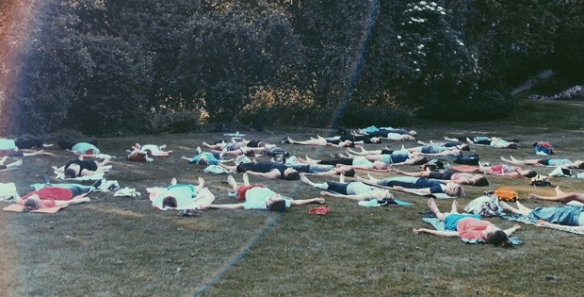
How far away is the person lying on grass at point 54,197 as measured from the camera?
7.73 metres

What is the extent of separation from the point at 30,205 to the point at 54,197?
1.82 ft

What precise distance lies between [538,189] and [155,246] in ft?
21.5

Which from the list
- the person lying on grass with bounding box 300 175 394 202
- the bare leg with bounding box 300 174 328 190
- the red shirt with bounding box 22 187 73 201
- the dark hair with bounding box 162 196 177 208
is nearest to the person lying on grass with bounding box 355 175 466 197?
the person lying on grass with bounding box 300 175 394 202

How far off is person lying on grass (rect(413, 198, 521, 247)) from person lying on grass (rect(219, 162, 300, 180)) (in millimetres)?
3604

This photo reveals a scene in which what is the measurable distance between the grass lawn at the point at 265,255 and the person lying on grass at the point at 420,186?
0.19 m

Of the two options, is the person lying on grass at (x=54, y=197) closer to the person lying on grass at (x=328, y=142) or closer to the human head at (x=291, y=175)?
the human head at (x=291, y=175)

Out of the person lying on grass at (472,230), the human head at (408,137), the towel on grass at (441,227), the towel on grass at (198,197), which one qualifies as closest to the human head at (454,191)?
the person lying on grass at (472,230)

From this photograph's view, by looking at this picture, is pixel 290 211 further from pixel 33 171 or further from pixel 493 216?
pixel 33 171

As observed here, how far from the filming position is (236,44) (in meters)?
21.1

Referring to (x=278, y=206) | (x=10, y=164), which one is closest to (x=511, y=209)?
(x=278, y=206)

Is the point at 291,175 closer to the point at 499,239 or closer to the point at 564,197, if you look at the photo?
the point at 564,197

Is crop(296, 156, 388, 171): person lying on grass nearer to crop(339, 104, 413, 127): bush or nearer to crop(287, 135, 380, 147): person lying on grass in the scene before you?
crop(287, 135, 380, 147): person lying on grass

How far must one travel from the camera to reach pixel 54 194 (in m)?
8.28

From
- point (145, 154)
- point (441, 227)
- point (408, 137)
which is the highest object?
point (441, 227)
